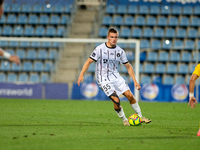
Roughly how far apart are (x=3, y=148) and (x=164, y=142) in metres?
2.42

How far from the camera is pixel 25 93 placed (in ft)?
66.7

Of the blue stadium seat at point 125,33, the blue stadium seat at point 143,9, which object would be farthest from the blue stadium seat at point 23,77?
the blue stadium seat at point 143,9

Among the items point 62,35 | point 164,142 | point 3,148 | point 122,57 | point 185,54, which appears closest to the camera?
point 3,148

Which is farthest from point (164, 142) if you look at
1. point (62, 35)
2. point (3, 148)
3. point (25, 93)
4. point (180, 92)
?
point (62, 35)

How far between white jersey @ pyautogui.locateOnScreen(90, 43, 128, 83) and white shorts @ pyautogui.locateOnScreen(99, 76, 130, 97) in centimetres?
8

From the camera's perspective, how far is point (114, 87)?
8.17 metres

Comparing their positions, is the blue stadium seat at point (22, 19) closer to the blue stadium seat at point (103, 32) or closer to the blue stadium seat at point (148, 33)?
the blue stadium seat at point (103, 32)

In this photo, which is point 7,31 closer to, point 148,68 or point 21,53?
point 21,53

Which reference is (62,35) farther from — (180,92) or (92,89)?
(180,92)

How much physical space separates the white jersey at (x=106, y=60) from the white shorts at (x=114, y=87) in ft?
0.27

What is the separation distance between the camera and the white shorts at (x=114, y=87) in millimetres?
7996

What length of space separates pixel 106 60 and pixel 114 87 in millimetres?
633

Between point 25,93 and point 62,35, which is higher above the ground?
point 62,35

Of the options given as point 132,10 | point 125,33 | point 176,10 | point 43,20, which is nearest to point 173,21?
point 176,10
